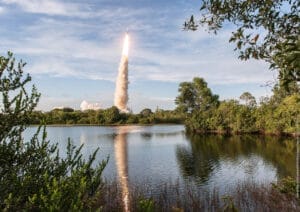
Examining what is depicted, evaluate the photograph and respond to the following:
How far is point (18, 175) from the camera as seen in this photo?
4.20m

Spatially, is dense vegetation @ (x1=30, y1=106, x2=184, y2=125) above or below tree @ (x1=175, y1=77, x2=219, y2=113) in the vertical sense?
below

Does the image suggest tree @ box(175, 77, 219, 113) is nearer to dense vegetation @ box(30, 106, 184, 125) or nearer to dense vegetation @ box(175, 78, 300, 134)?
dense vegetation @ box(175, 78, 300, 134)

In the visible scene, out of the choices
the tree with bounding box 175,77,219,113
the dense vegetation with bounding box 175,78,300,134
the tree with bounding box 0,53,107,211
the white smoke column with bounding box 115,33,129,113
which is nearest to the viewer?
the tree with bounding box 0,53,107,211

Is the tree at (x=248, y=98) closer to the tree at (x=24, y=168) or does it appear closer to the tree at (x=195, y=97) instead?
the tree at (x=195, y=97)

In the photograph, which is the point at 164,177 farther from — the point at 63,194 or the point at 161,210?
the point at 63,194

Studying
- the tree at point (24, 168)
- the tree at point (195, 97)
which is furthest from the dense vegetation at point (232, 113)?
the tree at point (24, 168)

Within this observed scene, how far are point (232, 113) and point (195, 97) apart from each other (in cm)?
1995

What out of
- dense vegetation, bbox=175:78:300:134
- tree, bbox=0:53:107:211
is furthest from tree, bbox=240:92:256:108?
tree, bbox=0:53:107:211

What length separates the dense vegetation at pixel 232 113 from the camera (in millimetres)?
56750

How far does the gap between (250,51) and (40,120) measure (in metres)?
3.25

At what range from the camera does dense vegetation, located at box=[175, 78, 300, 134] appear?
5675 cm

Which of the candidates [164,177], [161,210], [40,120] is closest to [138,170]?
[164,177]

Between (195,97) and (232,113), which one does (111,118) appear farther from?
(232,113)

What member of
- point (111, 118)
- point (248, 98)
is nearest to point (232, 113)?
point (248, 98)
